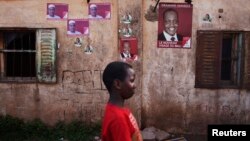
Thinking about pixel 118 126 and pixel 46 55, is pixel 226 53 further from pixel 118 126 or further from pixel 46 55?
pixel 118 126

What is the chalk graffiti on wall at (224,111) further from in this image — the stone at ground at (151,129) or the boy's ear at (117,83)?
the boy's ear at (117,83)

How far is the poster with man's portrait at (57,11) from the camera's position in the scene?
738 centimetres

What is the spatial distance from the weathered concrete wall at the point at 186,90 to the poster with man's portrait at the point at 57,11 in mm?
1492

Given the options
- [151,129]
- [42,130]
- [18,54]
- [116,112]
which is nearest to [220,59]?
[151,129]

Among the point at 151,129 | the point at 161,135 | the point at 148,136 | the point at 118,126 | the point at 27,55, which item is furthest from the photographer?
the point at 27,55

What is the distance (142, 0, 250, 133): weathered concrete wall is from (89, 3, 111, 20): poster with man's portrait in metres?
0.69

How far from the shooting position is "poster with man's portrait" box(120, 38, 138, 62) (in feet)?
24.1

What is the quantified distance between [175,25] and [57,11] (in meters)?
2.22

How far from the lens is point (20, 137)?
292 inches

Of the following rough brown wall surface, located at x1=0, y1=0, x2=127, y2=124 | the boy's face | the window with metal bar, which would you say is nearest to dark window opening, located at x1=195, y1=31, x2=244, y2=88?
rough brown wall surface, located at x1=0, y1=0, x2=127, y2=124

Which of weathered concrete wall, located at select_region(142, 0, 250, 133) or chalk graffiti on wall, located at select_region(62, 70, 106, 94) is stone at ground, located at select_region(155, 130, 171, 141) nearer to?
weathered concrete wall, located at select_region(142, 0, 250, 133)

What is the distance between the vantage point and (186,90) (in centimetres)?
750

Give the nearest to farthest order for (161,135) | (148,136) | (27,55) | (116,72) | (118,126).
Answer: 1. (118,126)
2. (116,72)
3. (148,136)
4. (161,135)
5. (27,55)

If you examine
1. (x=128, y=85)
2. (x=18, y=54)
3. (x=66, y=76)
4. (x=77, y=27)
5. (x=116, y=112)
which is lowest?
(x=66, y=76)
